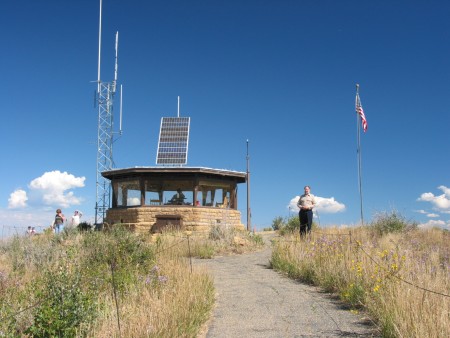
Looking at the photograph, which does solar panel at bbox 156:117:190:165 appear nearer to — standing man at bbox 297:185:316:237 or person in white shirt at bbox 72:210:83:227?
person in white shirt at bbox 72:210:83:227

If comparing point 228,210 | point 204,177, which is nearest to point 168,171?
point 204,177

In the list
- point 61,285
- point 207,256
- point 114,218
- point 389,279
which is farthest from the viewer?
point 114,218

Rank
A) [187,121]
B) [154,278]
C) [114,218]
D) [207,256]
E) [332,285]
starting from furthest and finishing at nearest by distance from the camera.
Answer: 1. [187,121]
2. [114,218]
3. [207,256]
4. [332,285]
5. [154,278]

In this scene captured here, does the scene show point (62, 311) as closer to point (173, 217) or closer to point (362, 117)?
point (173, 217)

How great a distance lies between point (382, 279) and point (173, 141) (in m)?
18.6

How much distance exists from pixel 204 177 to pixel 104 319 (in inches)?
693

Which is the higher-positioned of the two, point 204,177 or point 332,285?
point 204,177

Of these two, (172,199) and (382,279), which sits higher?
(172,199)

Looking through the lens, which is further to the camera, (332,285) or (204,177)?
(204,177)

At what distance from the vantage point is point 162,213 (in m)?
22.1

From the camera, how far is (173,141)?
24188 mm

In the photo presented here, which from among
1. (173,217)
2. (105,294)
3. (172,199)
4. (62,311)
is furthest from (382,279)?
(172,199)

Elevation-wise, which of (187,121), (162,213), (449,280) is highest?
(187,121)

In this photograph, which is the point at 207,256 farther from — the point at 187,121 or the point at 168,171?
the point at 187,121
